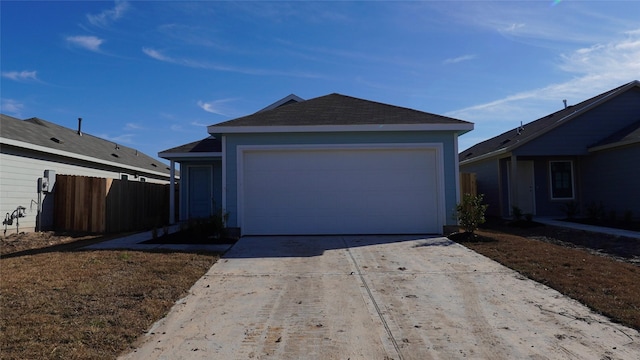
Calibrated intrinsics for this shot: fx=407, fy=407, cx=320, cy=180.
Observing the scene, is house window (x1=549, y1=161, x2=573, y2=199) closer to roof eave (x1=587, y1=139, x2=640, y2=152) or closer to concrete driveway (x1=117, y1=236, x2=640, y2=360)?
roof eave (x1=587, y1=139, x2=640, y2=152)

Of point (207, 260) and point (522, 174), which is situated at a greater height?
point (522, 174)

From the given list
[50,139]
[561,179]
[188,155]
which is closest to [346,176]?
[188,155]

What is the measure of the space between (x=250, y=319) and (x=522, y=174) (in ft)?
45.2

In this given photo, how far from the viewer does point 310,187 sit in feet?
33.3

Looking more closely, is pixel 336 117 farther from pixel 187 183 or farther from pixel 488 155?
pixel 488 155

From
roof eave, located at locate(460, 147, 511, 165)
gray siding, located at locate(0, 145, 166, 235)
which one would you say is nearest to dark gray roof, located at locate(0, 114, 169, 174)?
gray siding, located at locate(0, 145, 166, 235)

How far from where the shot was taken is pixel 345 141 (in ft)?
33.3

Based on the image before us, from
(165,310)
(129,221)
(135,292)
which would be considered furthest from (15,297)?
(129,221)

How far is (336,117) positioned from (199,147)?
6628mm

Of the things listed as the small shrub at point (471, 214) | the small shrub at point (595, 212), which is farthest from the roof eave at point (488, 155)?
the small shrub at point (471, 214)

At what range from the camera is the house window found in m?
15.1

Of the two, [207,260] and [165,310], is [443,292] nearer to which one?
[165,310]

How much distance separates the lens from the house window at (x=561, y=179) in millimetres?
15133

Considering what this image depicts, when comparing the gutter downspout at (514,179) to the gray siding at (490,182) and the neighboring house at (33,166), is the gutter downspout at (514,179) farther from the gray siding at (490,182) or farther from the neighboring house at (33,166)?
the neighboring house at (33,166)
